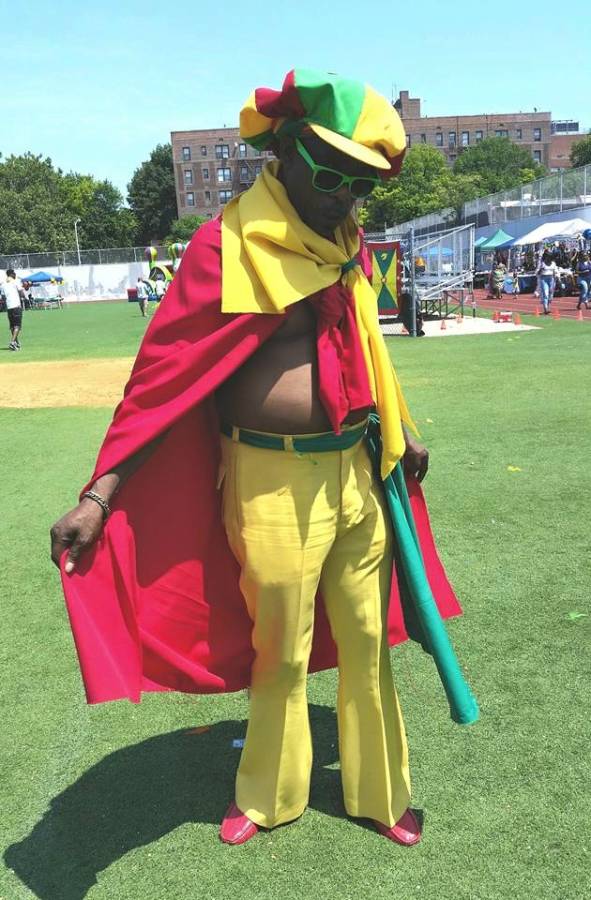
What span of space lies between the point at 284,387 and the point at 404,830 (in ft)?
4.87

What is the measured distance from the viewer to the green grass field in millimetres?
2424

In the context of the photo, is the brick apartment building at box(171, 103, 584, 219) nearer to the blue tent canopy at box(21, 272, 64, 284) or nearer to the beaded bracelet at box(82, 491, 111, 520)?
the blue tent canopy at box(21, 272, 64, 284)

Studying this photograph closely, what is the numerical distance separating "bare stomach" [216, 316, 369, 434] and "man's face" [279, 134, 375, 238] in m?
0.33

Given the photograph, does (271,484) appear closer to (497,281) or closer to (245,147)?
(497,281)

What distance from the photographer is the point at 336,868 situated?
2438 millimetres

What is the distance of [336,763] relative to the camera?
118 inches

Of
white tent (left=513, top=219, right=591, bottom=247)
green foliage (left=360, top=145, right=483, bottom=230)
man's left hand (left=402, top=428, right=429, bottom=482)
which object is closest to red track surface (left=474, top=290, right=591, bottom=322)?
white tent (left=513, top=219, right=591, bottom=247)

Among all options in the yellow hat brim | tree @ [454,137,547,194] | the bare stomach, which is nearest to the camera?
the yellow hat brim

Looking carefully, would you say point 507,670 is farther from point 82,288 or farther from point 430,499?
point 82,288

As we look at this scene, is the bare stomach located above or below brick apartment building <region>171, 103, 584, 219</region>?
below

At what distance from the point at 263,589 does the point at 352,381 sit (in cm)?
→ 67

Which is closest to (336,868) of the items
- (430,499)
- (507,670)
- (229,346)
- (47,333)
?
(507,670)

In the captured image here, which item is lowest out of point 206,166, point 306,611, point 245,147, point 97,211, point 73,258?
point 306,611

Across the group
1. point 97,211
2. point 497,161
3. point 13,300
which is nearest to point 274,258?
point 13,300
